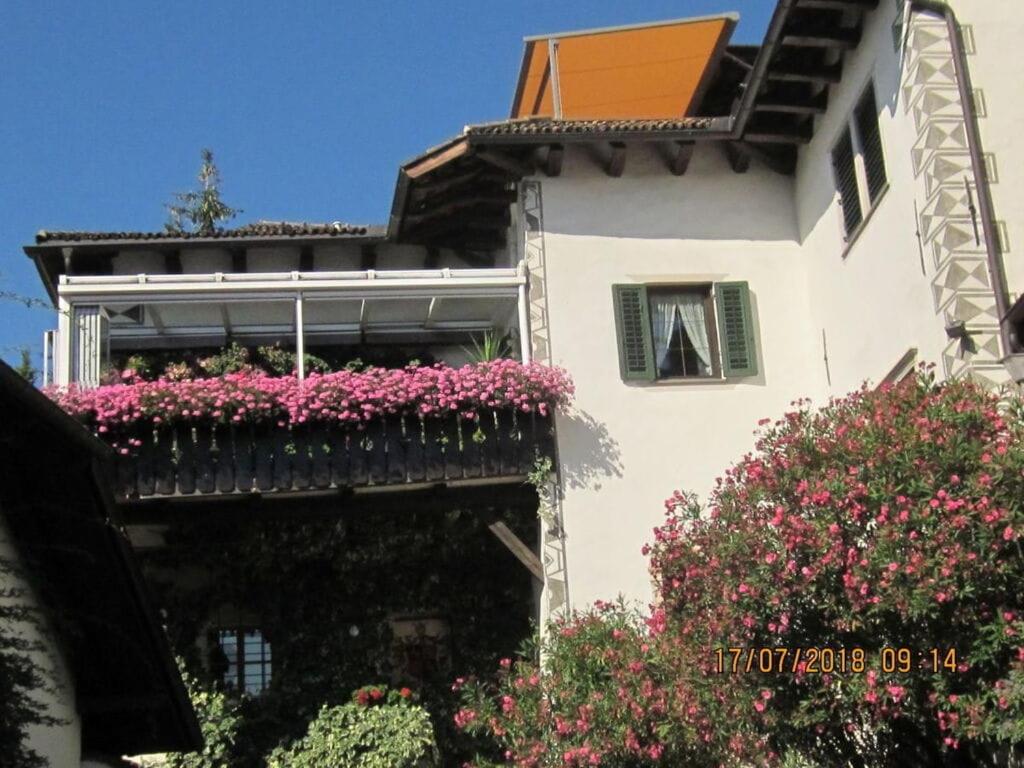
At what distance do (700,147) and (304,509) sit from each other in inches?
231

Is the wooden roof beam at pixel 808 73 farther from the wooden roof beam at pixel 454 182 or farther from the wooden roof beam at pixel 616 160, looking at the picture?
the wooden roof beam at pixel 454 182

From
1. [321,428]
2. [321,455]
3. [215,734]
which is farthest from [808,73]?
[215,734]

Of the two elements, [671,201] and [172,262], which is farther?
[172,262]

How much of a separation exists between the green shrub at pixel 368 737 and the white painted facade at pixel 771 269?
1.83 m

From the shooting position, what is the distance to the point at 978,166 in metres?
13.0

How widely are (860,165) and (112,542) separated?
876 centimetres

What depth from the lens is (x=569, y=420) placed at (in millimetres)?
15797

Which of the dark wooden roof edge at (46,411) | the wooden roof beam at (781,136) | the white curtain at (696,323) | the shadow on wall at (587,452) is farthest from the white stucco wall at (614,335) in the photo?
the dark wooden roof edge at (46,411)

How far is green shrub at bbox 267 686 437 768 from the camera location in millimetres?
14523

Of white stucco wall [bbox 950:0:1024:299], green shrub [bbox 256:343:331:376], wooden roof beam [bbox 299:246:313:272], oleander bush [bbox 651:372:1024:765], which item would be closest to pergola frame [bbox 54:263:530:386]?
A: green shrub [bbox 256:343:331:376]

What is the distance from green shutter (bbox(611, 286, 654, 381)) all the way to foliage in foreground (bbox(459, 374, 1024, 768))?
13.1 ft

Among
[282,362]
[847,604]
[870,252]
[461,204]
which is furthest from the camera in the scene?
[282,362]

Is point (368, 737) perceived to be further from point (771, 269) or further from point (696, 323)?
point (771, 269)

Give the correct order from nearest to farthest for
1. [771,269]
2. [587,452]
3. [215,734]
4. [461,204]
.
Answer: [215,734] < [587,452] < [771,269] < [461,204]
